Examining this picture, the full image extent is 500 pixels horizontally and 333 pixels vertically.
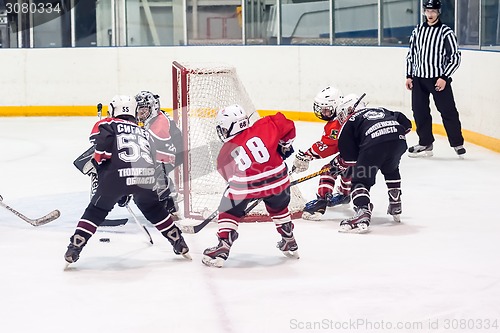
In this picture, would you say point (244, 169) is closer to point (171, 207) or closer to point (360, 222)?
point (360, 222)

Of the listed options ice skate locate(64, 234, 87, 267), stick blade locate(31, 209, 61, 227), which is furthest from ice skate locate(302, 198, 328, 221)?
ice skate locate(64, 234, 87, 267)

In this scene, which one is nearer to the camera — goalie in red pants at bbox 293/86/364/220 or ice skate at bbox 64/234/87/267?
ice skate at bbox 64/234/87/267

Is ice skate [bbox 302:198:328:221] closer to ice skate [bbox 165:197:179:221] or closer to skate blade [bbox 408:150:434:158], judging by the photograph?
ice skate [bbox 165:197:179:221]

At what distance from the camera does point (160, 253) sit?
4.80 meters

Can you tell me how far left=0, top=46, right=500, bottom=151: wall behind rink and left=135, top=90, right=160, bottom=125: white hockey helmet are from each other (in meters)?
3.36

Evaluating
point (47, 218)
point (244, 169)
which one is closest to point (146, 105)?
point (47, 218)

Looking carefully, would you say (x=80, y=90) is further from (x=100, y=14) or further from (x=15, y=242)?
(x=15, y=242)

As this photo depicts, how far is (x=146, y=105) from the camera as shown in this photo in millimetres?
5375

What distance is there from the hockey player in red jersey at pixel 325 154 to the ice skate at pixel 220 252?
1110 mm

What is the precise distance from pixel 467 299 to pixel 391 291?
0.30 m

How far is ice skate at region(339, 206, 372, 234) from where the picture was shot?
16.9 ft

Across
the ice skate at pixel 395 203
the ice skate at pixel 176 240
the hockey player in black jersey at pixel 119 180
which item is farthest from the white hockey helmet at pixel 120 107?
the ice skate at pixel 395 203

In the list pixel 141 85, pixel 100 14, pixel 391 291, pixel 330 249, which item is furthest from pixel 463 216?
pixel 100 14

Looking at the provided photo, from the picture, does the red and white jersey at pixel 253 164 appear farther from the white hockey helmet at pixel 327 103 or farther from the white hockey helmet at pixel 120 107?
the white hockey helmet at pixel 327 103
